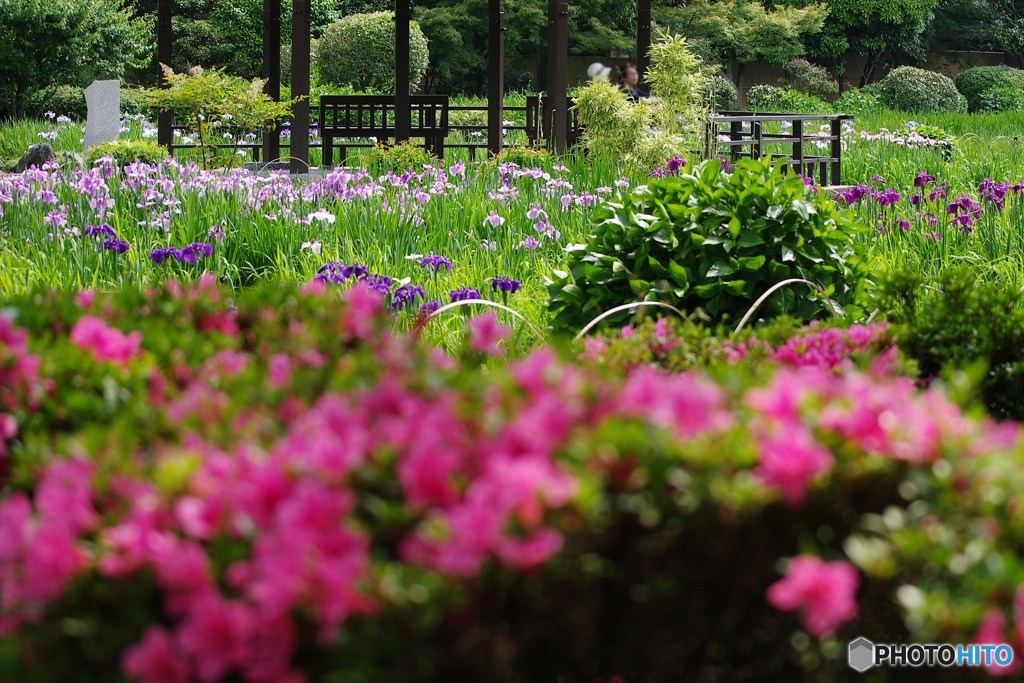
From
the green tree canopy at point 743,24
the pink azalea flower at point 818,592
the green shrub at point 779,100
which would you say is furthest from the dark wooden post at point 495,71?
the green tree canopy at point 743,24

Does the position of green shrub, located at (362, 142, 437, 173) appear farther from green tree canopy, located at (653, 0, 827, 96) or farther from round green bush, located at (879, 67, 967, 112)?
green tree canopy, located at (653, 0, 827, 96)

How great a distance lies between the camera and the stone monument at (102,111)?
12.6 metres

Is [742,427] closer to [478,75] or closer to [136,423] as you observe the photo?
[136,423]

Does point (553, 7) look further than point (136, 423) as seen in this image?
Yes

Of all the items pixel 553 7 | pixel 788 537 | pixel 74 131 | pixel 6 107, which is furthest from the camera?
pixel 6 107

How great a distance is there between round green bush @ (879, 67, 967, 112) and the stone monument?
16213 millimetres

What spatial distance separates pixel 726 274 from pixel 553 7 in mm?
7128

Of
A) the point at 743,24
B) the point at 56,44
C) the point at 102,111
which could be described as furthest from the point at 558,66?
the point at 743,24

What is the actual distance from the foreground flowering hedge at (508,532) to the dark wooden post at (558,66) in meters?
8.85

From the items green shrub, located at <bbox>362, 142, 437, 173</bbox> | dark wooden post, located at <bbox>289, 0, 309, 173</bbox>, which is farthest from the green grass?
dark wooden post, located at <bbox>289, 0, 309, 173</bbox>

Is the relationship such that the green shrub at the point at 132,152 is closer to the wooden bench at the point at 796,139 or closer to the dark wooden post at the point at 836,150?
the wooden bench at the point at 796,139

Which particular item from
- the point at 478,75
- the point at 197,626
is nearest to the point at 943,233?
the point at 197,626

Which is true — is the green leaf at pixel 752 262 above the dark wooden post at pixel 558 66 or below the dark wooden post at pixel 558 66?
below

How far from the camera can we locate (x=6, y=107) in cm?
1695
